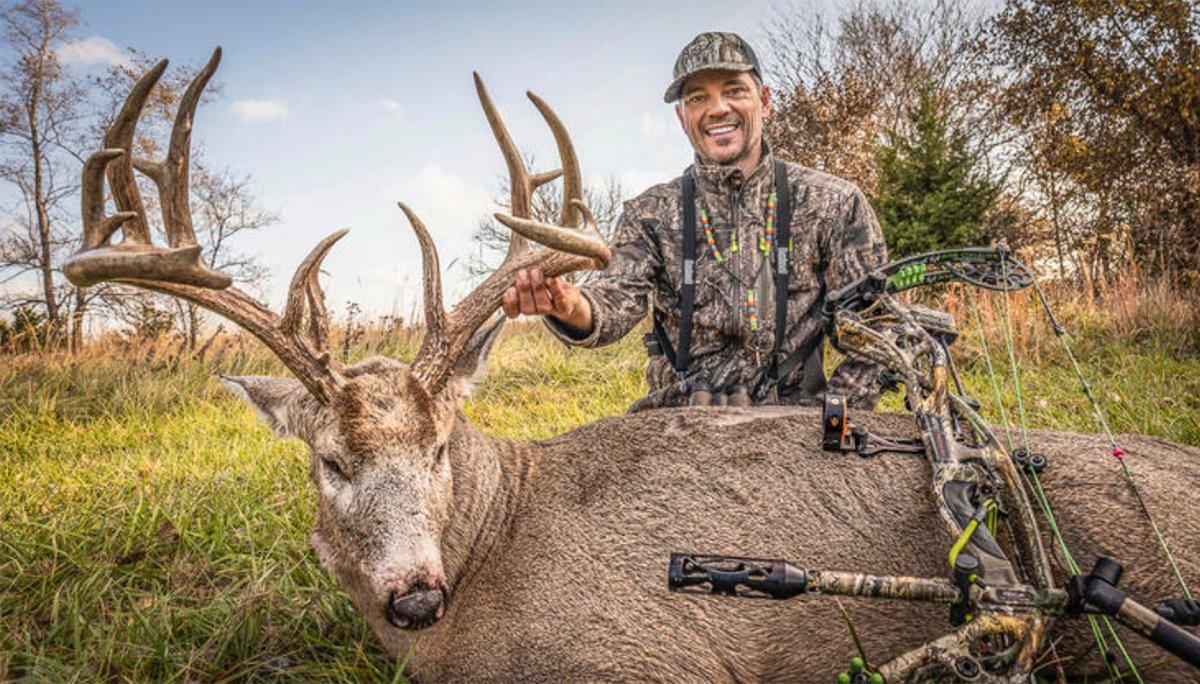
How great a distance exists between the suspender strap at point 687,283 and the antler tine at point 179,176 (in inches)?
100

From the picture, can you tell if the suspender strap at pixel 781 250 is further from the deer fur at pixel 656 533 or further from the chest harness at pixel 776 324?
the deer fur at pixel 656 533

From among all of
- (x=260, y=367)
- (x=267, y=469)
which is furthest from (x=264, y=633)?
(x=260, y=367)

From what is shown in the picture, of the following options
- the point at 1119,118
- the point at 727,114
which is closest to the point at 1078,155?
the point at 1119,118

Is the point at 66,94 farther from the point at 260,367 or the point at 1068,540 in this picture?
the point at 1068,540

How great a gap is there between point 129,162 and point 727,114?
10.3 ft

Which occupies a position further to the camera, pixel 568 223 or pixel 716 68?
pixel 716 68

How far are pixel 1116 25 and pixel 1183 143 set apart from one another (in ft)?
9.09

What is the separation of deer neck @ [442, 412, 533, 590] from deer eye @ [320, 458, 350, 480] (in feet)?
1.41

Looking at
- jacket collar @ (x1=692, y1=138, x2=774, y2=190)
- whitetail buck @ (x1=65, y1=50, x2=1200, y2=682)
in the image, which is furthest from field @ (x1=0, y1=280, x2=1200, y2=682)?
jacket collar @ (x1=692, y1=138, x2=774, y2=190)

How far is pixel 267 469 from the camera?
5.45 meters

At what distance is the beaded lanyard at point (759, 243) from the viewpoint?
432 cm

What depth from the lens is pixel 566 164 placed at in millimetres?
3500

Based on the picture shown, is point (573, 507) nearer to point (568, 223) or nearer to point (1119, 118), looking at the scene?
point (568, 223)

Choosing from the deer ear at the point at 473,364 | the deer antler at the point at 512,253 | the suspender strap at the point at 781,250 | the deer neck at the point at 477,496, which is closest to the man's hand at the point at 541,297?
the deer antler at the point at 512,253
